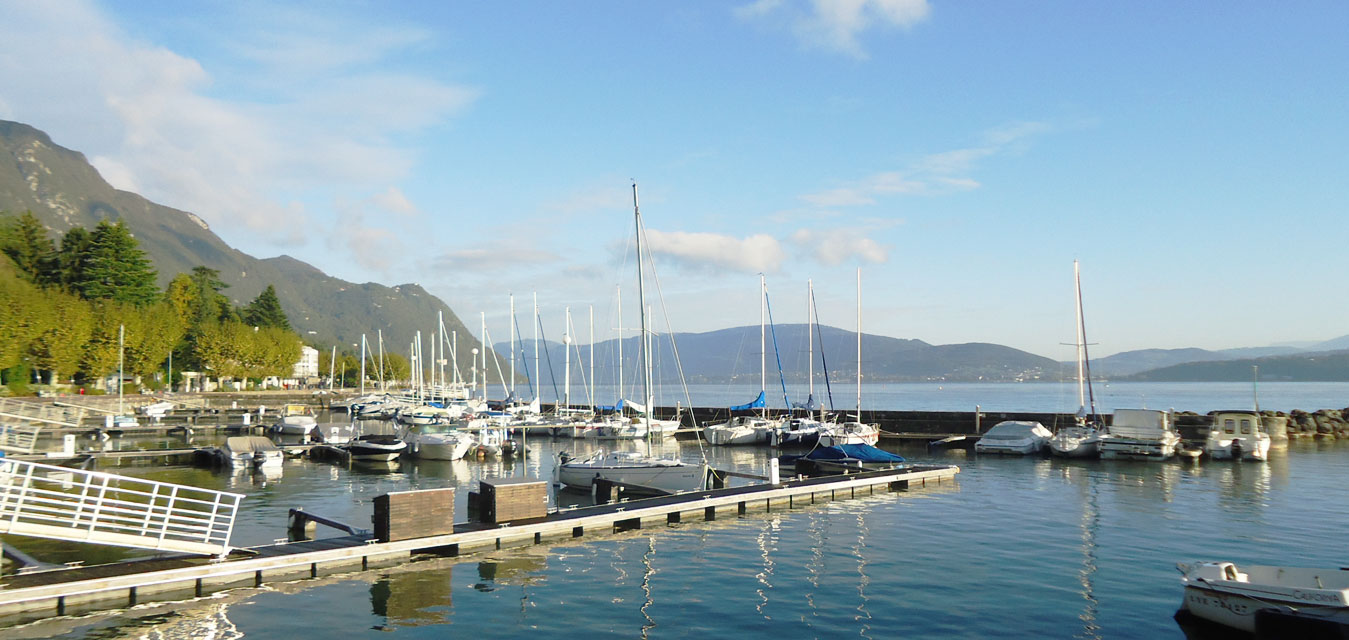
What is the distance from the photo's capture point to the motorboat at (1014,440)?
54.3 m

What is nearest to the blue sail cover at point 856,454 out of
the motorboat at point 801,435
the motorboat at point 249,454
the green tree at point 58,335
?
the motorboat at point 801,435

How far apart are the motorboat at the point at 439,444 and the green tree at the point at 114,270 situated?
219ft

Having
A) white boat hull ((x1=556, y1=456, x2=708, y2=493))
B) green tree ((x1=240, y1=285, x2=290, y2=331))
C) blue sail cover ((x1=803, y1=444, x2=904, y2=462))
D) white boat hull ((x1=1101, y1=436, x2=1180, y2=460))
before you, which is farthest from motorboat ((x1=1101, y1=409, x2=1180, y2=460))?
green tree ((x1=240, y1=285, x2=290, y2=331))

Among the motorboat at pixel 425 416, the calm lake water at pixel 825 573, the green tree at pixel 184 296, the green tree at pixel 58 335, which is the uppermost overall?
the green tree at pixel 184 296

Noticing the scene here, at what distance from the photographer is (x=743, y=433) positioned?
2566 inches

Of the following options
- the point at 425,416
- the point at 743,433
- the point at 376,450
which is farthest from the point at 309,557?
the point at 425,416

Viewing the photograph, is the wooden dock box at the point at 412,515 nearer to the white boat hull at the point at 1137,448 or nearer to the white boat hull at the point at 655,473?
the white boat hull at the point at 655,473

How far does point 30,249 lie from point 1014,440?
115 metres

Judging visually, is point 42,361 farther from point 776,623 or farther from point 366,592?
point 776,623

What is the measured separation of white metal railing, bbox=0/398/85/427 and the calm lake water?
85.8ft

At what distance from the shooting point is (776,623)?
16.6m

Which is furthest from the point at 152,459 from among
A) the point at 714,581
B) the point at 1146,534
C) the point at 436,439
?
the point at 1146,534

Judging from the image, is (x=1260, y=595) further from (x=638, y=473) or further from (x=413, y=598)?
(x=638, y=473)

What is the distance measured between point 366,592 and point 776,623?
9.49 metres
